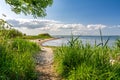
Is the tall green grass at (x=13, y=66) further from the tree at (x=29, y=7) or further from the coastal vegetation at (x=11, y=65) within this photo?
the tree at (x=29, y=7)

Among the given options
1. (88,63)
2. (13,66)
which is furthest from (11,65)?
(88,63)

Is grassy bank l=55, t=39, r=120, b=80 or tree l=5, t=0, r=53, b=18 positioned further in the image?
tree l=5, t=0, r=53, b=18

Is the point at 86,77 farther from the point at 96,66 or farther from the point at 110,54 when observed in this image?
the point at 110,54

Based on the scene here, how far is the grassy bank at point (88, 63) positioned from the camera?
23.6 feet

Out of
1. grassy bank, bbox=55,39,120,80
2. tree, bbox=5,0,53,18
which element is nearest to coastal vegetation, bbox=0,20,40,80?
grassy bank, bbox=55,39,120,80

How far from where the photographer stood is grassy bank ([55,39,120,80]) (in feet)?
23.6

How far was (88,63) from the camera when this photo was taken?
25.8 ft

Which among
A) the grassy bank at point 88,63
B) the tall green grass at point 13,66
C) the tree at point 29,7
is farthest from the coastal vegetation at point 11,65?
the tree at point 29,7

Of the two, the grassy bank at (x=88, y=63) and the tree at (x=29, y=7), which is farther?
the tree at (x=29, y=7)

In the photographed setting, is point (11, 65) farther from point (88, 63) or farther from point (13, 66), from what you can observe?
point (88, 63)

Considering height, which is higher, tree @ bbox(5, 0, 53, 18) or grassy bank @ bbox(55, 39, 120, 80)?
tree @ bbox(5, 0, 53, 18)

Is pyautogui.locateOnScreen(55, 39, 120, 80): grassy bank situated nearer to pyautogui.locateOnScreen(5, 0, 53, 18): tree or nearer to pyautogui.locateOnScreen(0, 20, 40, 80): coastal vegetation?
pyautogui.locateOnScreen(0, 20, 40, 80): coastal vegetation

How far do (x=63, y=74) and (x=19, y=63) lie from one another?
1.55 meters

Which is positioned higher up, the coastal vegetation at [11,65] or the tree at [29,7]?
the tree at [29,7]
